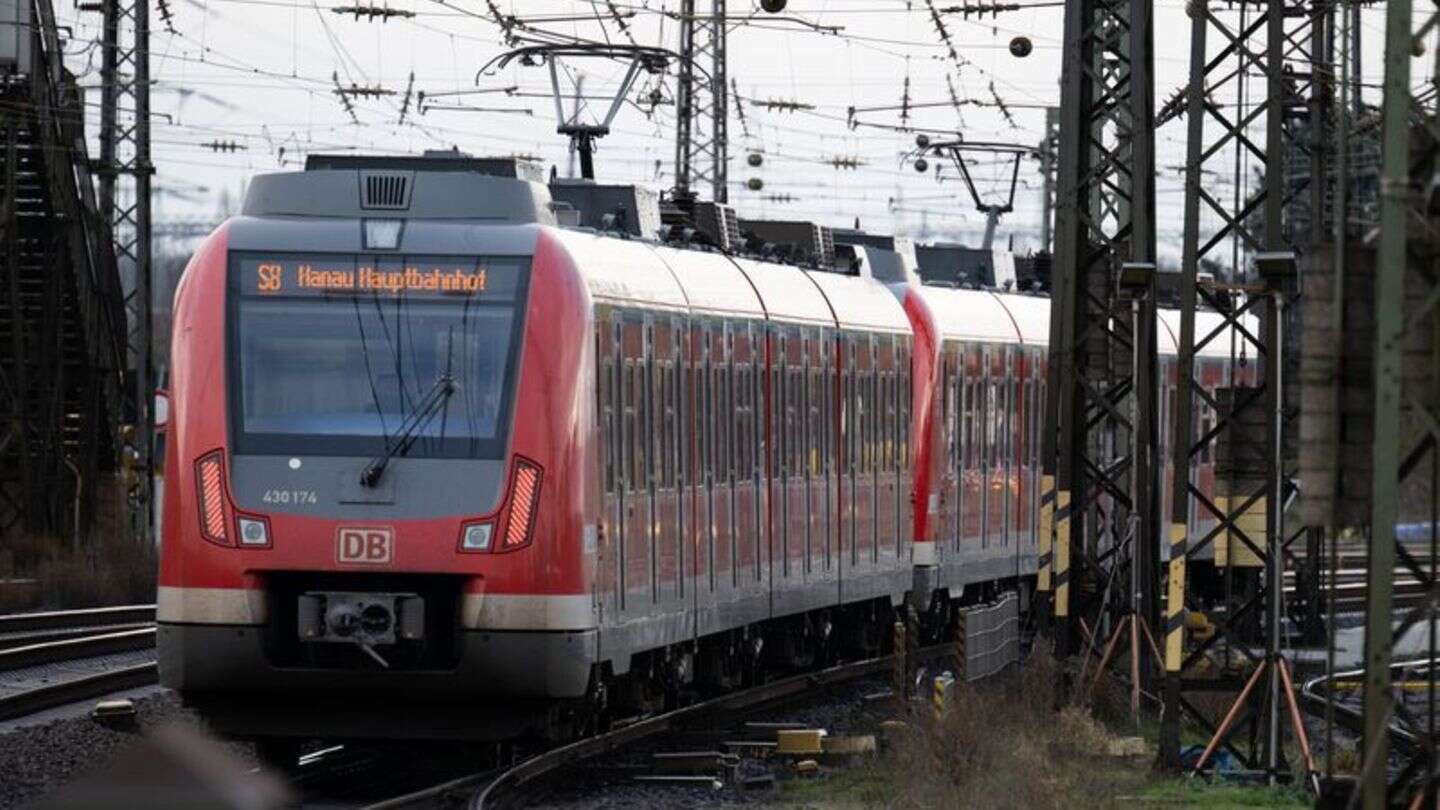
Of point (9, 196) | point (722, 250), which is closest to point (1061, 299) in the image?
point (722, 250)

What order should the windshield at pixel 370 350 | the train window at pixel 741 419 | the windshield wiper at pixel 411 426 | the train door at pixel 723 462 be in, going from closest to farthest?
the windshield wiper at pixel 411 426
the windshield at pixel 370 350
the train door at pixel 723 462
the train window at pixel 741 419

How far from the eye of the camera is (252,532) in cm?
1568

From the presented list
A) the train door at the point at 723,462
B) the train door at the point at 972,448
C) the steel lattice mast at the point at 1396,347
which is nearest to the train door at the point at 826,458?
the train door at the point at 723,462

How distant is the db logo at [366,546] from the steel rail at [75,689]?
4.71m

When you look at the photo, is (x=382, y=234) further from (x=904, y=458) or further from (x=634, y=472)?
(x=904, y=458)

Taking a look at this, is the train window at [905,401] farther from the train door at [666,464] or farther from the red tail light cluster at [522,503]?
the red tail light cluster at [522,503]

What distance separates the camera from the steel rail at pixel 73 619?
28.8m

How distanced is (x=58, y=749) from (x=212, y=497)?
2.81 metres

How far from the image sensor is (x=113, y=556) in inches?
1475

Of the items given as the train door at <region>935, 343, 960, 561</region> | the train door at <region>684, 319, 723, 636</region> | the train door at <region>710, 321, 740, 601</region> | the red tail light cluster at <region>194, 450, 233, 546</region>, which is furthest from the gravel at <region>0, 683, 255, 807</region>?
the train door at <region>935, 343, 960, 561</region>

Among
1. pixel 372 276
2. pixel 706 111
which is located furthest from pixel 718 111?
pixel 372 276

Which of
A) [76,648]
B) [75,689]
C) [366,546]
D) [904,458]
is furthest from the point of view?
[904,458]

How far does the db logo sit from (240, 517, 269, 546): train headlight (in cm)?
40

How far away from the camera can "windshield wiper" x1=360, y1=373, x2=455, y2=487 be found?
616 inches
